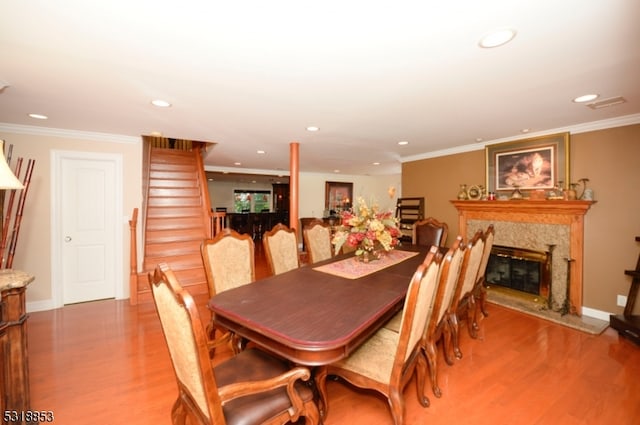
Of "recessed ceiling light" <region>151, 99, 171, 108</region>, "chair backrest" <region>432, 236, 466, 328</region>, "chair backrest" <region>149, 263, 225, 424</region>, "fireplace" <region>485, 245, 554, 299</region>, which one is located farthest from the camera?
"fireplace" <region>485, 245, 554, 299</region>

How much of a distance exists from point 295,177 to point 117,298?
2997 mm

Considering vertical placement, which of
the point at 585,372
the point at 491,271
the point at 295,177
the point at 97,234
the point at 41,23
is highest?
the point at 41,23

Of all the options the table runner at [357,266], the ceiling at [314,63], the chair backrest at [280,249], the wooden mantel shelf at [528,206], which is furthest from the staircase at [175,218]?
the wooden mantel shelf at [528,206]

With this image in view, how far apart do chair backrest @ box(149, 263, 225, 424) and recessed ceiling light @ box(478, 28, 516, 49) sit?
1904mm

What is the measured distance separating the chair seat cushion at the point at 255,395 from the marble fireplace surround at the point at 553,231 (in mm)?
3751

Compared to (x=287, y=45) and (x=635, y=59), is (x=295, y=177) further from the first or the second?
(x=635, y=59)

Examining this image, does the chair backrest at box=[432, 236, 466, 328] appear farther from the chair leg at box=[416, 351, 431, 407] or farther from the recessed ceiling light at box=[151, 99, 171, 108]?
the recessed ceiling light at box=[151, 99, 171, 108]

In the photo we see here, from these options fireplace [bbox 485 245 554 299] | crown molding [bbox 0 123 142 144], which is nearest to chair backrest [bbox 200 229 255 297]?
crown molding [bbox 0 123 142 144]

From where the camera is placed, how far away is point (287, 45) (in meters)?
1.55

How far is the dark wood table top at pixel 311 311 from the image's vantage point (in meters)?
1.30

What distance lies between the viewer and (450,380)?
2.15 m

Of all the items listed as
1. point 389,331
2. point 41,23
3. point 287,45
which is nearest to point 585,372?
point 389,331

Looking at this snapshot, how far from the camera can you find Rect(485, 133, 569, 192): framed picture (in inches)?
137

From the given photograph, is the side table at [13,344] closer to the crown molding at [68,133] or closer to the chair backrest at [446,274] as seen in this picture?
the chair backrest at [446,274]
